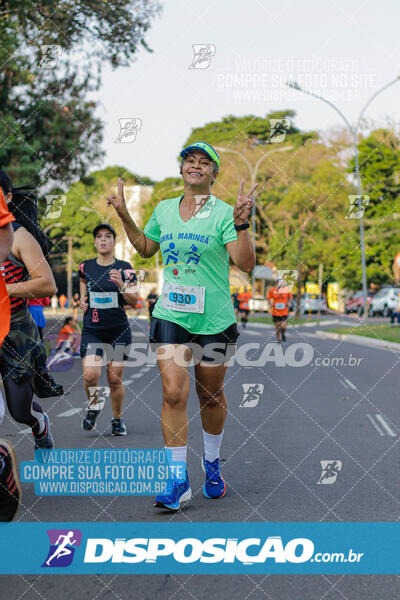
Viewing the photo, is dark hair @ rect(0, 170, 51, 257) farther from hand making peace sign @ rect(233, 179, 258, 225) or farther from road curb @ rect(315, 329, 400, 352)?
road curb @ rect(315, 329, 400, 352)

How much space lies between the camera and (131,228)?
4.85 m

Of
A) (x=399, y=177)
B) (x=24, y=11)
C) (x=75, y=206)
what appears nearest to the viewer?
(x=24, y=11)

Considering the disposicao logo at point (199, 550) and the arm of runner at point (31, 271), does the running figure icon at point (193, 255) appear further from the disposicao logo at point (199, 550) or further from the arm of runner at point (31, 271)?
the disposicao logo at point (199, 550)

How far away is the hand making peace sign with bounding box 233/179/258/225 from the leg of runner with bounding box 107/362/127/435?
309 cm

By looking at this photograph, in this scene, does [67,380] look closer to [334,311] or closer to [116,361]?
[116,361]

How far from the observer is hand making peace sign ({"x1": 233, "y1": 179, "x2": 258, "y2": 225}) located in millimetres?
4262

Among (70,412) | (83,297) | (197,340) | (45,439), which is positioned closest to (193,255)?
(197,340)

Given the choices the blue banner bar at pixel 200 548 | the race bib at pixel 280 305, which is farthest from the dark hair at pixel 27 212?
the race bib at pixel 280 305

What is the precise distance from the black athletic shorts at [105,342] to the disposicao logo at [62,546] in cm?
315

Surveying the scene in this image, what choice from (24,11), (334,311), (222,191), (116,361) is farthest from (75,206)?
(116,361)

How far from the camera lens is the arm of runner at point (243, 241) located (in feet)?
14.0

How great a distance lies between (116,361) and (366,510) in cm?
314

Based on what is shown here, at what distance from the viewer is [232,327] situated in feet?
15.8

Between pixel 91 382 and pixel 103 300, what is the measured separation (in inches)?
28.0
